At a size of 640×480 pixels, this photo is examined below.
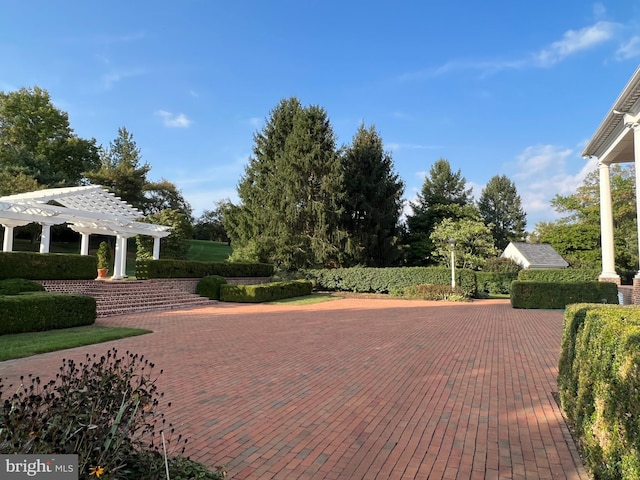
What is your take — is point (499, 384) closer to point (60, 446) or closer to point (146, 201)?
point (60, 446)

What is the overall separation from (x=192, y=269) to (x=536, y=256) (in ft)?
104

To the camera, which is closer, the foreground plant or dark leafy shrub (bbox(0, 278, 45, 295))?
the foreground plant

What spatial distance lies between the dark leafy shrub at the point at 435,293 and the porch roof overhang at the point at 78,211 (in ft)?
47.7

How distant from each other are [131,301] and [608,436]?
616 inches

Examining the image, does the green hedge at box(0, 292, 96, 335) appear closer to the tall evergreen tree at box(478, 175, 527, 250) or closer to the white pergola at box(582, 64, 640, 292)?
the white pergola at box(582, 64, 640, 292)

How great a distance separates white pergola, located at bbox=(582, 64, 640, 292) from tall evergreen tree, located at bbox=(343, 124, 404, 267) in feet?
48.5

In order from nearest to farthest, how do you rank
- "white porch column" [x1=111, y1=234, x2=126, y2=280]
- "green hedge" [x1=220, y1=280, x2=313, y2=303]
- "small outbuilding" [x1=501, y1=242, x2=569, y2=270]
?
"green hedge" [x1=220, y1=280, x2=313, y2=303] → "white porch column" [x1=111, y1=234, x2=126, y2=280] → "small outbuilding" [x1=501, y1=242, x2=569, y2=270]

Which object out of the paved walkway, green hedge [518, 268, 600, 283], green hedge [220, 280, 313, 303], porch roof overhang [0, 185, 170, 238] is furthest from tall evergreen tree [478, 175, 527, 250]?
the paved walkway

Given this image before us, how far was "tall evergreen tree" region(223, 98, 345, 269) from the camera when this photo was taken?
1059 inches

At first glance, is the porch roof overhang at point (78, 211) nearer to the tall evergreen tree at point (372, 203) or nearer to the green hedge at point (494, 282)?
the tall evergreen tree at point (372, 203)

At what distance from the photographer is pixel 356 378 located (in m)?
5.66

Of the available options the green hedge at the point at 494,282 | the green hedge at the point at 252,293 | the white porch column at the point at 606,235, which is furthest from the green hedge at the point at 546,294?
the green hedge at the point at 252,293

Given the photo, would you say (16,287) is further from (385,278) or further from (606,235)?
(606,235)

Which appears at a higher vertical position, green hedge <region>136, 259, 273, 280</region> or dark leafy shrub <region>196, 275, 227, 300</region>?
green hedge <region>136, 259, 273, 280</region>
